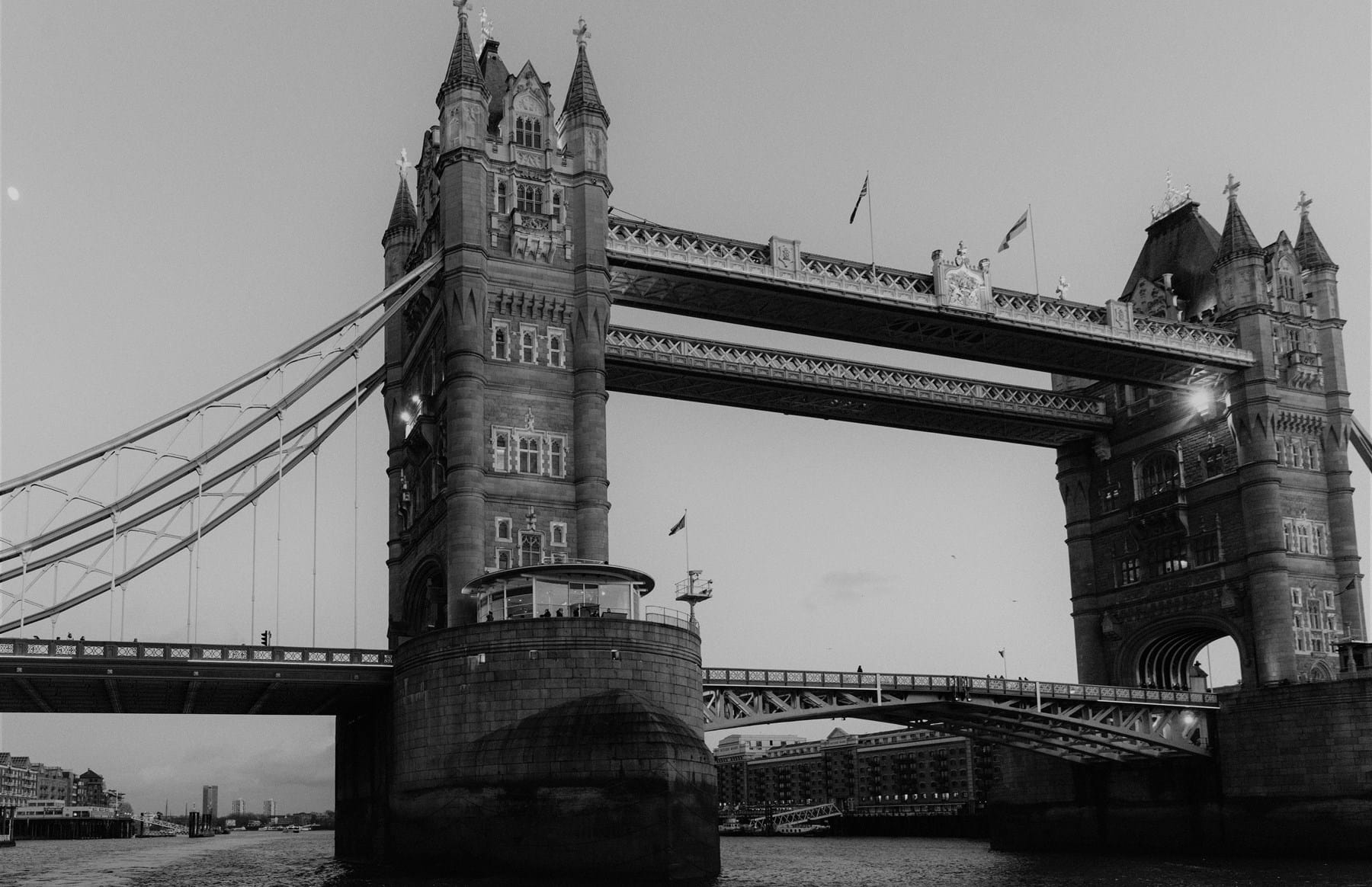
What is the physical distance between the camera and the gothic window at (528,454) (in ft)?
218


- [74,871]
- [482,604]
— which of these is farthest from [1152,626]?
[74,871]

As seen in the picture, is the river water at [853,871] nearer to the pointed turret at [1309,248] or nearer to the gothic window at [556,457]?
the gothic window at [556,457]

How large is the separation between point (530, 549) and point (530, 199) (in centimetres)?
1722

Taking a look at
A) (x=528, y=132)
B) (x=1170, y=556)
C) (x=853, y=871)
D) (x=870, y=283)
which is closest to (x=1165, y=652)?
(x=1170, y=556)

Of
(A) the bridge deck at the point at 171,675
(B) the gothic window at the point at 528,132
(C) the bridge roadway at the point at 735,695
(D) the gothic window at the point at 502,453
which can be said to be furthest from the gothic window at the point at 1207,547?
(A) the bridge deck at the point at 171,675

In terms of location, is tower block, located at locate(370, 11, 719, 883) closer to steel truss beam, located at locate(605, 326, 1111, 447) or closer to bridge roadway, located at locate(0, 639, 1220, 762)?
bridge roadway, located at locate(0, 639, 1220, 762)

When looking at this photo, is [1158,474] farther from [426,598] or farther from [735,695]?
[426,598]

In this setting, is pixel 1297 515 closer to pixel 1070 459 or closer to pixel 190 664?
pixel 1070 459

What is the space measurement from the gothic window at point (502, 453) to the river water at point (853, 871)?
60.4ft

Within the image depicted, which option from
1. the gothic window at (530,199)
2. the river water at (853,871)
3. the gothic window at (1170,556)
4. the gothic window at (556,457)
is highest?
the gothic window at (530,199)

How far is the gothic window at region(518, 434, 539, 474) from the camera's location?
6650cm

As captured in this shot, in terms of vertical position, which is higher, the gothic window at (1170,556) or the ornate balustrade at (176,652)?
the gothic window at (1170,556)

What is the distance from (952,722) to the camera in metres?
82.2

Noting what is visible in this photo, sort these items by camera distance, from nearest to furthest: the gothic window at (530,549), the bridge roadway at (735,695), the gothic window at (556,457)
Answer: the bridge roadway at (735,695) < the gothic window at (530,549) < the gothic window at (556,457)
